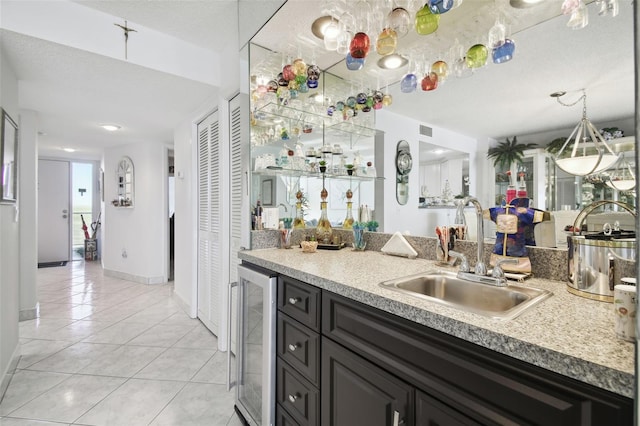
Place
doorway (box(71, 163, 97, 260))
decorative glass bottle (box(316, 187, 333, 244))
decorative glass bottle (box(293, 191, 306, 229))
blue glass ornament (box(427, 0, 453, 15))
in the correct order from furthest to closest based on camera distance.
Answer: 1. doorway (box(71, 163, 97, 260))
2. decorative glass bottle (box(293, 191, 306, 229))
3. decorative glass bottle (box(316, 187, 333, 244))
4. blue glass ornament (box(427, 0, 453, 15))

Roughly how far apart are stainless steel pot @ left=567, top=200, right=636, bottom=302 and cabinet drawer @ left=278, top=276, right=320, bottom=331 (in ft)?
2.84

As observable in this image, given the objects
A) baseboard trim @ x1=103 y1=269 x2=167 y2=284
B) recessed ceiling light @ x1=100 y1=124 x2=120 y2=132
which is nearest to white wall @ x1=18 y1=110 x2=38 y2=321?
recessed ceiling light @ x1=100 y1=124 x2=120 y2=132

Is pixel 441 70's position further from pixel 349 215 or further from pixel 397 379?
pixel 397 379

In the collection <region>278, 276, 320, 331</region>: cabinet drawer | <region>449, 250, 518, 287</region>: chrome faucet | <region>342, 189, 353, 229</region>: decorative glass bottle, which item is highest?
<region>342, 189, 353, 229</region>: decorative glass bottle

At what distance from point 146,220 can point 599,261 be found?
5.21 m

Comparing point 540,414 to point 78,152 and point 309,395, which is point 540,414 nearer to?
point 309,395

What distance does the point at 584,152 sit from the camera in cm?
107

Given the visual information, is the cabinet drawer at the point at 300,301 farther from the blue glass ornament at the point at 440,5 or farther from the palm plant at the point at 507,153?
the blue glass ornament at the point at 440,5

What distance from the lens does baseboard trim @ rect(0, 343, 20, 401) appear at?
1922mm

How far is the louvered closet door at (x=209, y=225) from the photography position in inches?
110

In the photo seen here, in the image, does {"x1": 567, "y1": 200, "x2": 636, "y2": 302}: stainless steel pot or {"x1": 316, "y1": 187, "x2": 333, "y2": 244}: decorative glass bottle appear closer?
{"x1": 567, "y1": 200, "x2": 636, "y2": 302}: stainless steel pot

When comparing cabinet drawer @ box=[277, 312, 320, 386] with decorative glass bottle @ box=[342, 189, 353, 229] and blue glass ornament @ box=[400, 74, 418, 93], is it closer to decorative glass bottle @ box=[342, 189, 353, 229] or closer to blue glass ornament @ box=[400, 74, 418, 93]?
decorative glass bottle @ box=[342, 189, 353, 229]

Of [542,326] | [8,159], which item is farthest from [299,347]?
[8,159]

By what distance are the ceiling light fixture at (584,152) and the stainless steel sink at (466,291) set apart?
0.47 meters
